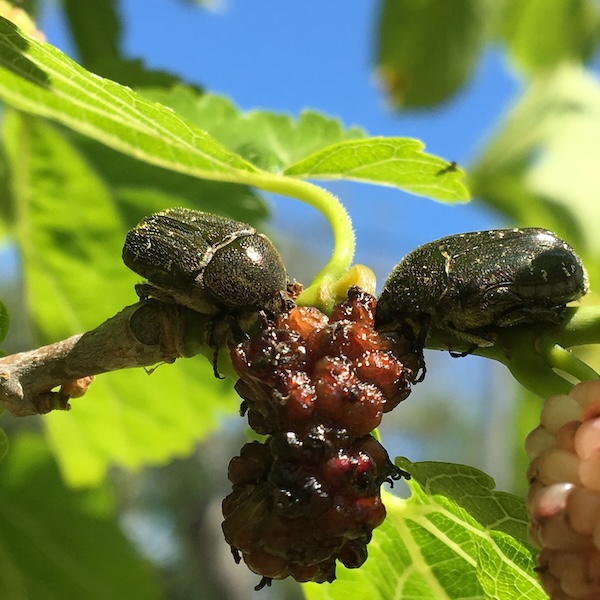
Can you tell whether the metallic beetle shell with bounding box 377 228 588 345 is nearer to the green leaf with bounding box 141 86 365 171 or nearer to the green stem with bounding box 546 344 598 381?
the green stem with bounding box 546 344 598 381

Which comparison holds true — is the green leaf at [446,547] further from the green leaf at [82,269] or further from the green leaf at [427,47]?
the green leaf at [427,47]

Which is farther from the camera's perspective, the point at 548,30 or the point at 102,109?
the point at 548,30

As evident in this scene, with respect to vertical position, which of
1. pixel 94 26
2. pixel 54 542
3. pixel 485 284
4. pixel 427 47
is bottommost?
pixel 54 542

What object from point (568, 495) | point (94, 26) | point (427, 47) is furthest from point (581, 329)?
point (427, 47)

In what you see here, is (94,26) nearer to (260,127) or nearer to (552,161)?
(260,127)

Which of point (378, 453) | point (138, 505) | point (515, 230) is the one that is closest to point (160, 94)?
point (515, 230)

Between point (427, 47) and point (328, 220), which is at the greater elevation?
point (427, 47)

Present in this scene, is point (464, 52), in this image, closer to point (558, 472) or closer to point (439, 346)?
point (439, 346)

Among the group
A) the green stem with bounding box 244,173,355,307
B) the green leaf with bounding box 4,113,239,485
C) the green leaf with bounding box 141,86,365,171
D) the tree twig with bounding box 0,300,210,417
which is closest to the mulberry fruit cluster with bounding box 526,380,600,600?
the green stem with bounding box 244,173,355,307

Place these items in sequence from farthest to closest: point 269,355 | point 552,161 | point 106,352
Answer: point 552,161, point 106,352, point 269,355
